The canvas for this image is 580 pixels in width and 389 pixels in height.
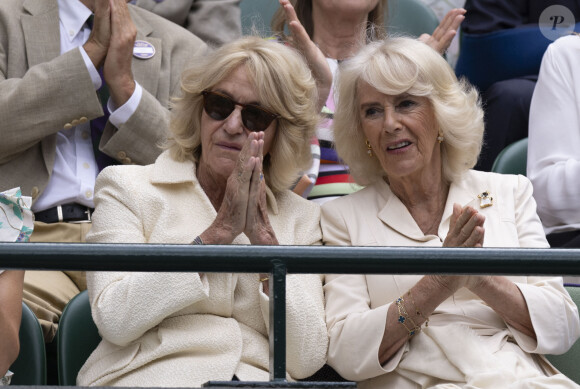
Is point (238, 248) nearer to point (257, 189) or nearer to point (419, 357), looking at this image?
point (257, 189)

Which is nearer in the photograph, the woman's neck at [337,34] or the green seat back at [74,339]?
the green seat back at [74,339]

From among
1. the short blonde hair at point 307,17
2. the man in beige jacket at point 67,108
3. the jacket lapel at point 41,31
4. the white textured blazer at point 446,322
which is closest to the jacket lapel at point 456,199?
the white textured blazer at point 446,322

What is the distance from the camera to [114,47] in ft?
12.1

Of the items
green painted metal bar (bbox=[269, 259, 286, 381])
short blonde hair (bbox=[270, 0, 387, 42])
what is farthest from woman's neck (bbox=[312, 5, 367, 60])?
green painted metal bar (bbox=[269, 259, 286, 381])

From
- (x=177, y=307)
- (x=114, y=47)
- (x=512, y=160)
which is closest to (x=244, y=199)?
(x=177, y=307)

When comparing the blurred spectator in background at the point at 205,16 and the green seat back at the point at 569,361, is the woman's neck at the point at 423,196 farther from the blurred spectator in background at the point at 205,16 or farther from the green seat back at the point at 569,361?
the blurred spectator in background at the point at 205,16

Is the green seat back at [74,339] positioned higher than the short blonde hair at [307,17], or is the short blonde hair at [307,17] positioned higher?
the short blonde hair at [307,17]

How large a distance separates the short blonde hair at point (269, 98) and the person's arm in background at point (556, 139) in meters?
1.03

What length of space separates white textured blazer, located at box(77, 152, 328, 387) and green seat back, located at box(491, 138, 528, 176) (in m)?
1.29

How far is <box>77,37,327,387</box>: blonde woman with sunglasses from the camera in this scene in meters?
2.80

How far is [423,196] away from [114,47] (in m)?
1.26

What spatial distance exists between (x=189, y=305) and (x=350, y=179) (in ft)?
3.88

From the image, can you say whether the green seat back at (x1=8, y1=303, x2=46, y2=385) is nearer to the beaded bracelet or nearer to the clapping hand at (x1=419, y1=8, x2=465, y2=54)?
the beaded bracelet

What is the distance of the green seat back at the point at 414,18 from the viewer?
17.2ft
